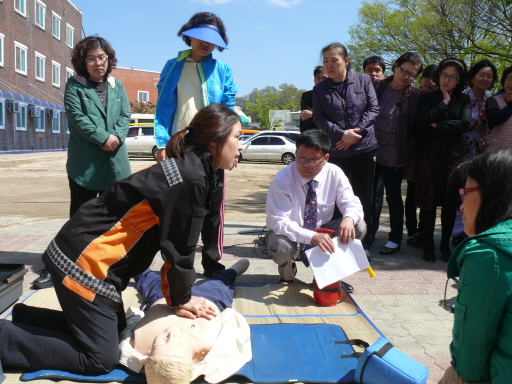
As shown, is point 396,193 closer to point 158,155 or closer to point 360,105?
point 360,105

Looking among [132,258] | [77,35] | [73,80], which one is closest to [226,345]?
[132,258]

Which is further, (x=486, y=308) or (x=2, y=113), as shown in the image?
(x=2, y=113)

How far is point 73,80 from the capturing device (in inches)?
167

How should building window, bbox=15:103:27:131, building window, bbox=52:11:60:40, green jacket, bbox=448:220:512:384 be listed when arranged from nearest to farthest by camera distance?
green jacket, bbox=448:220:512:384, building window, bbox=15:103:27:131, building window, bbox=52:11:60:40

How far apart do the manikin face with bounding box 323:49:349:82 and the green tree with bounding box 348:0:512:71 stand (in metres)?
8.05

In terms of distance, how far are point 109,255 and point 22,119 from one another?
30548mm

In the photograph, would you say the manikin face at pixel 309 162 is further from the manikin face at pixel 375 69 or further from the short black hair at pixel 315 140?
the manikin face at pixel 375 69

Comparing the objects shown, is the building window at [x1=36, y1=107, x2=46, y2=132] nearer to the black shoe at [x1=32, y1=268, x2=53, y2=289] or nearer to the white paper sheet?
the black shoe at [x1=32, y1=268, x2=53, y2=289]

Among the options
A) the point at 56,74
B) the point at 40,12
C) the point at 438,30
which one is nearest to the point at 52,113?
the point at 56,74

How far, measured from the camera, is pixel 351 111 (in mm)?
4711

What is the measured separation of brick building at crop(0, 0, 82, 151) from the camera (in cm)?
2753

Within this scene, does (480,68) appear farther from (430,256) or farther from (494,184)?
(494,184)

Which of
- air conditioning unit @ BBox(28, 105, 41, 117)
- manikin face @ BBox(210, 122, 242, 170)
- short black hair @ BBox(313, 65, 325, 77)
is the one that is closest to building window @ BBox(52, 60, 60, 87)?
air conditioning unit @ BBox(28, 105, 41, 117)

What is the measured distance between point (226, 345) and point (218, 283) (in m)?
1.07
